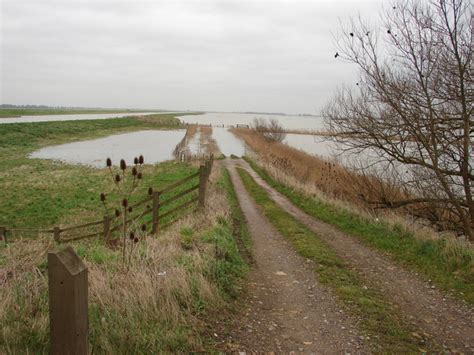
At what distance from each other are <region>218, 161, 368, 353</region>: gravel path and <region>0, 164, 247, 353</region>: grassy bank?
1.27 ft

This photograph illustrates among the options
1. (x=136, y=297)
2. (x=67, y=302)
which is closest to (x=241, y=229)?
(x=136, y=297)

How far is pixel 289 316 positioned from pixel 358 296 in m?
1.37

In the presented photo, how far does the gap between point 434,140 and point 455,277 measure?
10.7 feet

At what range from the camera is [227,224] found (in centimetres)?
953

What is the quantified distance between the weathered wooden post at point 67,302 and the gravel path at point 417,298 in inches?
161

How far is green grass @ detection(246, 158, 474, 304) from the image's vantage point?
6176mm

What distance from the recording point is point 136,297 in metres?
4.05

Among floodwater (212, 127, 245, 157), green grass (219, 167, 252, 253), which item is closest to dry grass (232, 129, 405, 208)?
green grass (219, 167, 252, 253)

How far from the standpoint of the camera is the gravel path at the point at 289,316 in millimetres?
A: 4074

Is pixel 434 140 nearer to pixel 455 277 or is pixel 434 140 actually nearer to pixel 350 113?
pixel 350 113

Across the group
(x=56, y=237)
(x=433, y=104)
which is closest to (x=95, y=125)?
(x=56, y=237)

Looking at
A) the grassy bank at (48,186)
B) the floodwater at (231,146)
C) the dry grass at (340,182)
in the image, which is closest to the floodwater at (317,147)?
the dry grass at (340,182)

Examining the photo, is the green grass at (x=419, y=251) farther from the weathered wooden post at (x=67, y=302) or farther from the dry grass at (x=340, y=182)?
the weathered wooden post at (x=67, y=302)

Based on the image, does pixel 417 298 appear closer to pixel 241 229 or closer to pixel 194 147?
pixel 241 229
